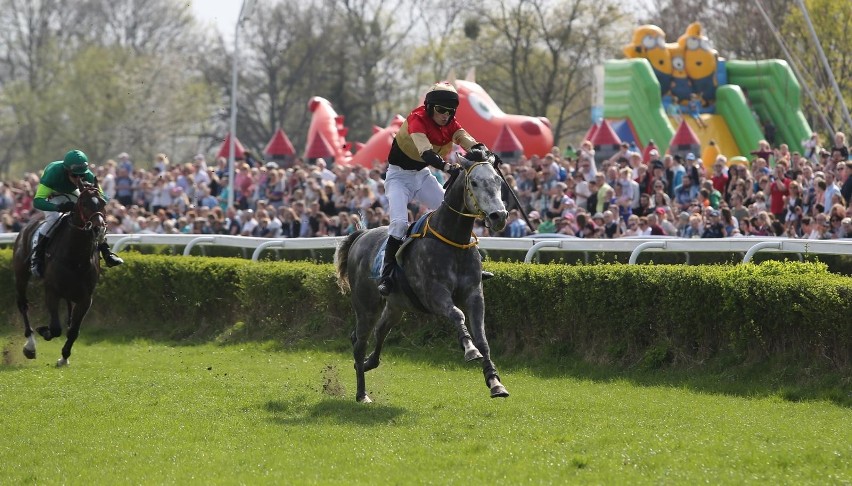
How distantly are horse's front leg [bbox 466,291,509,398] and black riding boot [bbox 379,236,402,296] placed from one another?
0.73 metres

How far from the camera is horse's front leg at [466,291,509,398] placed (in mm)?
8359

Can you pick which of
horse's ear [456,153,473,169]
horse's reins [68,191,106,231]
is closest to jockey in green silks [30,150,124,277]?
horse's reins [68,191,106,231]

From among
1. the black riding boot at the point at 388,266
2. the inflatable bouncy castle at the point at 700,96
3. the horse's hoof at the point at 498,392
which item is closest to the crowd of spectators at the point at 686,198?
the black riding boot at the point at 388,266

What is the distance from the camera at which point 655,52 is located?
2978cm

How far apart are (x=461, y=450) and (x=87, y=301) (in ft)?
20.4

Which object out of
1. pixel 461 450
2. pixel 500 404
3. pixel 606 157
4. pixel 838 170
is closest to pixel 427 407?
pixel 500 404

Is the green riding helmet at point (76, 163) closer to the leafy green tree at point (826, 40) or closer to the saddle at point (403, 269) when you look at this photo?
the saddle at point (403, 269)

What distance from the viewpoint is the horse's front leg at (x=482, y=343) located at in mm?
8359

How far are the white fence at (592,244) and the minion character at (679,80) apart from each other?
14831 millimetres

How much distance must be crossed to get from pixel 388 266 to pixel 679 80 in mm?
21026

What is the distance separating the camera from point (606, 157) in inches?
953

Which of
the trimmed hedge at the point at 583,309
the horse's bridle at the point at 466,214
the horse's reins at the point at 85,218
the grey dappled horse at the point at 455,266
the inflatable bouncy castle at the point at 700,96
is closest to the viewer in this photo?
the grey dappled horse at the point at 455,266

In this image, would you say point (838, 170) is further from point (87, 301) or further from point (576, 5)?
point (576, 5)

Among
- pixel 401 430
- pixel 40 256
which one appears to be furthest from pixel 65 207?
pixel 401 430
